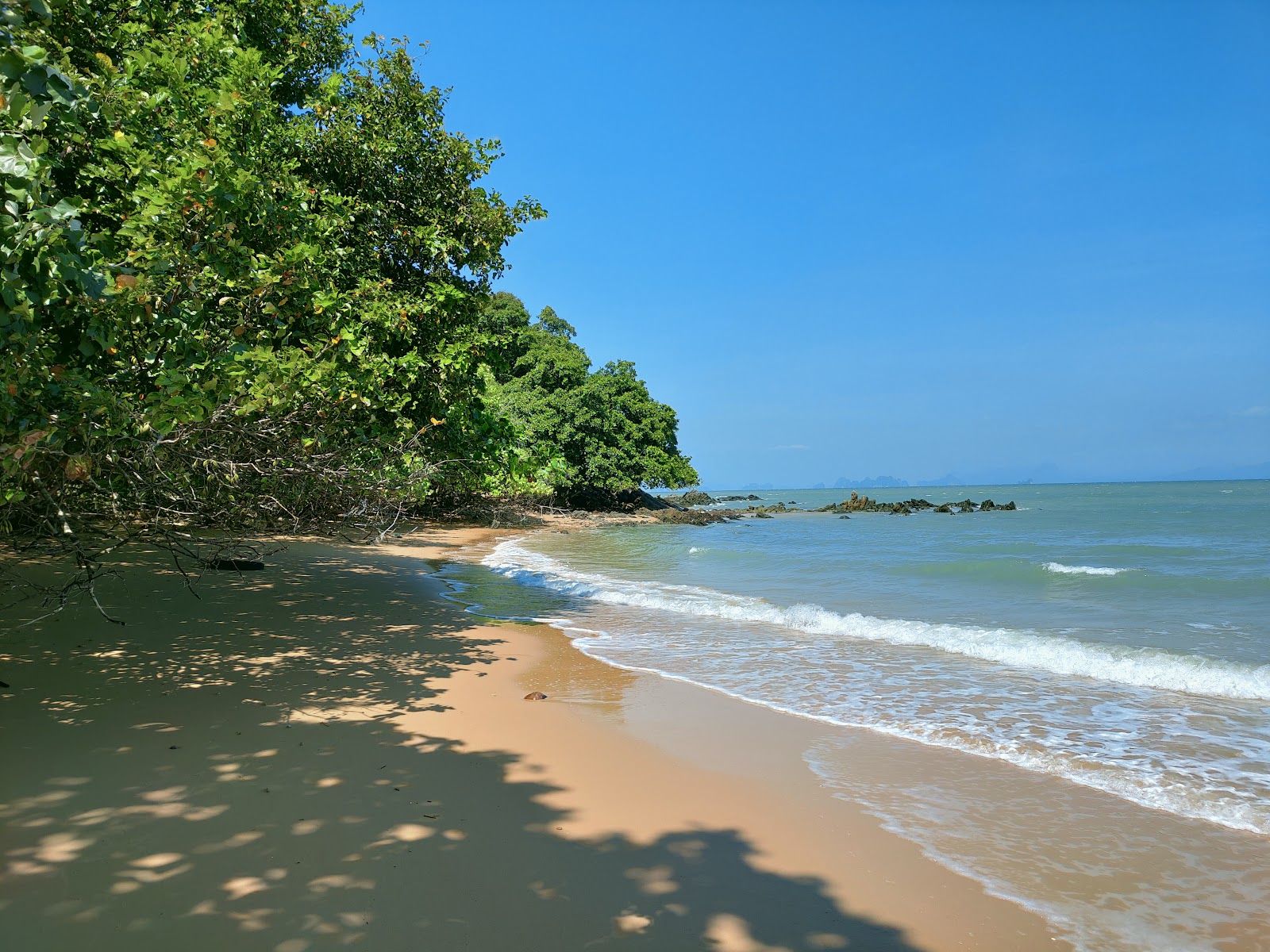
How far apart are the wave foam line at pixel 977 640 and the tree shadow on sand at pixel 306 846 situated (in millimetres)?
6607

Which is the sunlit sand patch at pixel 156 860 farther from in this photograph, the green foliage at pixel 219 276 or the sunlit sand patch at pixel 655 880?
the sunlit sand patch at pixel 655 880

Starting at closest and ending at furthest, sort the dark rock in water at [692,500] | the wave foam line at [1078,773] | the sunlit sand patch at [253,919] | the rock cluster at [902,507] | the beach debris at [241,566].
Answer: the sunlit sand patch at [253,919], the wave foam line at [1078,773], the beach debris at [241,566], the rock cluster at [902,507], the dark rock in water at [692,500]

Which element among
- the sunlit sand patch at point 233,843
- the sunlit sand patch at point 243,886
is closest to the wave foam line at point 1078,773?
the sunlit sand patch at point 233,843

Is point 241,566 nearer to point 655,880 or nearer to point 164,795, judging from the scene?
point 164,795

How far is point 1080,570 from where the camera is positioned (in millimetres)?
18906

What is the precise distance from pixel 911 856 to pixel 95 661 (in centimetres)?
707

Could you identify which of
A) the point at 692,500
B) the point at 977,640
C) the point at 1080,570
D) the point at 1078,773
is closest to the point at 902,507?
the point at 692,500

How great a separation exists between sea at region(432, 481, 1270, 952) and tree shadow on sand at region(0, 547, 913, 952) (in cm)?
147

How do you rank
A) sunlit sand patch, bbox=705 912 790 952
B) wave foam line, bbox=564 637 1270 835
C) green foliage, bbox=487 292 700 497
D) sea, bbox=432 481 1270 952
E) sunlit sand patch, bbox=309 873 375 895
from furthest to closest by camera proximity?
green foliage, bbox=487 292 700 497 < wave foam line, bbox=564 637 1270 835 < sea, bbox=432 481 1270 952 < sunlit sand patch, bbox=309 873 375 895 < sunlit sand patch, bbox=705 912 790 952

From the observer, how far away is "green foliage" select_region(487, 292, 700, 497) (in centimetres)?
3781

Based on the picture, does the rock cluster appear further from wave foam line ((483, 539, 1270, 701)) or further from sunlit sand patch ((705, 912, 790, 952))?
sunlit sand patch ((705, 912, 790, 952))

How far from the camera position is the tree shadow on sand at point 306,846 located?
3.05 m

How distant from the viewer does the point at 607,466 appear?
38969mm

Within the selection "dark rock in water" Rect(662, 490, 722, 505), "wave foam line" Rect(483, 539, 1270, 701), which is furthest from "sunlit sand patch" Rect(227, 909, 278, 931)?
"dark rock in water" Rect(662, 490, 722, 505)
